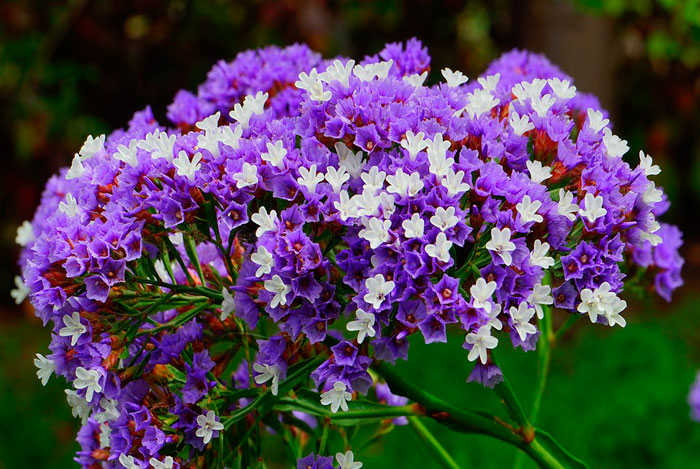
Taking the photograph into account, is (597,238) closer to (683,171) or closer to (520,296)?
(520,296)

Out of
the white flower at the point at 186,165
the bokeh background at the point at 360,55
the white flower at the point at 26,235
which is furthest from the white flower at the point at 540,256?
the bokeh background at the point at 360,55

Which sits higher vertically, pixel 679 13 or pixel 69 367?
pixel 679 13

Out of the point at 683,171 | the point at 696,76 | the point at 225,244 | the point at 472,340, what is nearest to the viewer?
the point at 472,340

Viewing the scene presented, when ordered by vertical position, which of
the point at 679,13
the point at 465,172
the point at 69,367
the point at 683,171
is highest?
the point at 683,171

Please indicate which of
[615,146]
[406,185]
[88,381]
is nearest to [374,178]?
[406,185]

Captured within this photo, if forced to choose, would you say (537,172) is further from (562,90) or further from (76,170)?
(76,170)

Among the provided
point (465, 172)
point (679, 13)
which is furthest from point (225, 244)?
point (679, 13)
